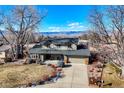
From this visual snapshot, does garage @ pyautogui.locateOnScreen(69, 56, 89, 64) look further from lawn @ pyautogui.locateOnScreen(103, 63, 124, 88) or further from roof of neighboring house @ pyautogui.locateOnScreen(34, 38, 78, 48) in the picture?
lawn @ pyautogui.locateOnScreen(103, 63, 124, 88)

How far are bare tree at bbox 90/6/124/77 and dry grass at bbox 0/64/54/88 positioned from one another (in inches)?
64.2

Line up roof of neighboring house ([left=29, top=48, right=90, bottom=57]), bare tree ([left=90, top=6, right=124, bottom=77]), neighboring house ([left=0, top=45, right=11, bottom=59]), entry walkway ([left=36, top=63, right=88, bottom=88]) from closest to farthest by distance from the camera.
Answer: entry walkway ([left=36, top=63, right=88, bottom=88]) → bare tree ([left=90, top=6, right=124, bottom=77]) → roof of neighboring house ([left=29, top=48, right=90, bottom=57]) → neighboring house ([left=0, top=45, right=11, bottom=59])

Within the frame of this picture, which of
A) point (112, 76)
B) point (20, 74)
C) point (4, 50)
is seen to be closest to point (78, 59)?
point (112, 76)

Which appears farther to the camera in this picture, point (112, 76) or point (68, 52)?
point (68, 52)

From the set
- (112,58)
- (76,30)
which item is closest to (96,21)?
(76,30)

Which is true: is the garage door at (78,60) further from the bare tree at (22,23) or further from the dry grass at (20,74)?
the bare tree at (22,23)

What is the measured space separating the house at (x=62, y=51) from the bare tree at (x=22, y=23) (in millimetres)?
417

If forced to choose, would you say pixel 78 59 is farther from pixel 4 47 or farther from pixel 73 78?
pixel 4 47

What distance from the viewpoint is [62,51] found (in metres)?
6.92

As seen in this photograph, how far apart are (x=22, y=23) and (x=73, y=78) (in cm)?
198

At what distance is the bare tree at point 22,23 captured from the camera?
21.9ft

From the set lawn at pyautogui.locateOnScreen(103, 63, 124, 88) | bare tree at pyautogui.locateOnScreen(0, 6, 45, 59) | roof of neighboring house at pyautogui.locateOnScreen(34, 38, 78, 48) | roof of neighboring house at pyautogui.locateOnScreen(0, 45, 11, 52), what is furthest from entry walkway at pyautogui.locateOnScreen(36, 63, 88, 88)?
roof of neighboring house at pyautogui.locateOnScreen(0, 45, 11, 52)

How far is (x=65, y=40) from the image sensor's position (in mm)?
6922

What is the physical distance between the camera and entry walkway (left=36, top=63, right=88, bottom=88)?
6.46 m
